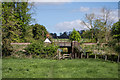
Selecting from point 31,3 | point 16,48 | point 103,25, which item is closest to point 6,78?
point 16,48

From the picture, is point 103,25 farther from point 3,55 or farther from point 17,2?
point 3,55

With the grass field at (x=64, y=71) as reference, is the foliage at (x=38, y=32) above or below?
above

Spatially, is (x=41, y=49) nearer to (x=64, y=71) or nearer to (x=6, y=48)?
(x=6, y=48)

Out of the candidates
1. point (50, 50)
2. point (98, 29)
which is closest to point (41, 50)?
point (50, 50)

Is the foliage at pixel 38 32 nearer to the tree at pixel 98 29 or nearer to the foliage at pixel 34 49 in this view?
the tree at pixel 98 29

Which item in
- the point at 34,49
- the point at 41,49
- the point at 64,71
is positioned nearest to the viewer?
the point at 64,71

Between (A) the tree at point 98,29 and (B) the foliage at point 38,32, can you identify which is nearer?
(B) the foliage at point 38,32

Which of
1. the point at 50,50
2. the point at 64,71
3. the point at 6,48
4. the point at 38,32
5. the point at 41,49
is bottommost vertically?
the point at 64,71

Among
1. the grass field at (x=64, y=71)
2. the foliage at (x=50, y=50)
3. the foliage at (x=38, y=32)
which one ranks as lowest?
the grass field at (x=64, y=71)

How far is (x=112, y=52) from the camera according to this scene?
15164mm

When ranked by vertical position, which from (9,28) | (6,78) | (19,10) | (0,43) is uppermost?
(19,10)

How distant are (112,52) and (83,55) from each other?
15.4ft

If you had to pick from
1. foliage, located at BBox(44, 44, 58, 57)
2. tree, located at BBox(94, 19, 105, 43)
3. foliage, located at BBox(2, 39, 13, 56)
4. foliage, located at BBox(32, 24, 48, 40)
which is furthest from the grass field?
tree, located at BBox(94, 19, 105, 43)

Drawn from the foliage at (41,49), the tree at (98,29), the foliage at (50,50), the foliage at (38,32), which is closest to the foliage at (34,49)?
the foliage at (41,49)
